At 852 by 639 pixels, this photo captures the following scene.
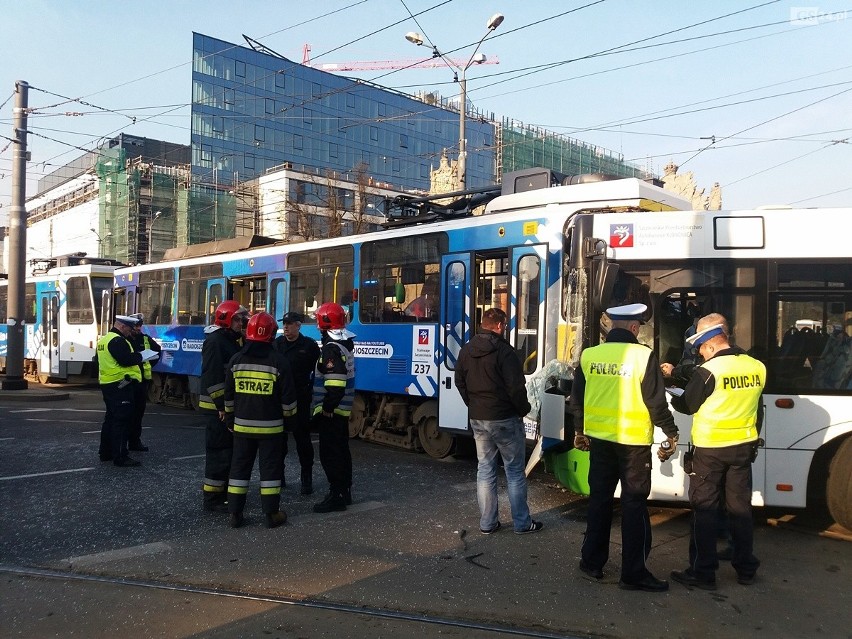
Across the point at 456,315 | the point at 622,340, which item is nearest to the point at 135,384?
the point at 456,315

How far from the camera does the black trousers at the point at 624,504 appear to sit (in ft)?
15.7

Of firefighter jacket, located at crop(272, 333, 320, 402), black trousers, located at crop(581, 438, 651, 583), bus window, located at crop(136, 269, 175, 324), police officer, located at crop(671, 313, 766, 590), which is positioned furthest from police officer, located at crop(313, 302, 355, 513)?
bus window, located at crop(136, 269, 175, 324)

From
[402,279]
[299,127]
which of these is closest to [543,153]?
[299,127]

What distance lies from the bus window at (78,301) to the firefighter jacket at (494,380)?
1672 centimetres

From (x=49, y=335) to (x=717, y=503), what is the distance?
69.7ft

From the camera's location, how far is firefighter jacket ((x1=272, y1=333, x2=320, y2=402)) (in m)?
7.18

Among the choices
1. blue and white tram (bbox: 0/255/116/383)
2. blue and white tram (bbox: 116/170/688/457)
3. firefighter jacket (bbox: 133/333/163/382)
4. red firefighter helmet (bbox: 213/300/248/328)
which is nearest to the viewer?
red firefighter helmet (bbox: 213/300/248/328)

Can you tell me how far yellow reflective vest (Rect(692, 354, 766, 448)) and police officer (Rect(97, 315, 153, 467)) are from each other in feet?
22.7

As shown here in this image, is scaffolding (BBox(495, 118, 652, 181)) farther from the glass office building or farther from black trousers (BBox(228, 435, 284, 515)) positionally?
black trousers (BBox(228, 435, 284, 515))

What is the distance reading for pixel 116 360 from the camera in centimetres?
916

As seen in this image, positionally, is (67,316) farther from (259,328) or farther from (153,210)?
(153,210)

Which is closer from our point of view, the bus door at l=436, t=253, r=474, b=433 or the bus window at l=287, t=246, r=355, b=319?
the bus door at l=436, t=253, r=474, b=433

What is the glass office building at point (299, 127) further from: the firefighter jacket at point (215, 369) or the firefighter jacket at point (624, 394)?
the firefighter jacket at point (624, 394)

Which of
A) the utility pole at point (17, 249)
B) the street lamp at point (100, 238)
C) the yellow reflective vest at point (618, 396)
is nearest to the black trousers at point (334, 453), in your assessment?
the yellow reflective vest at point (618, 396)
